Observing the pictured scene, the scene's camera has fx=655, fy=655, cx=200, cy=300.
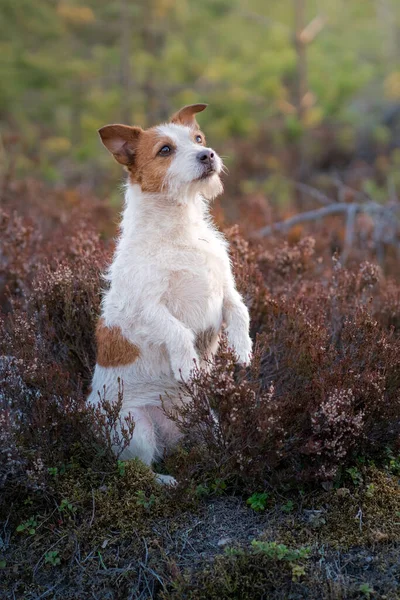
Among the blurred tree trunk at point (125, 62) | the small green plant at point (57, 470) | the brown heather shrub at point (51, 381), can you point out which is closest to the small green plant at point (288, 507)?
the brown heather shrub at point (51, 381)

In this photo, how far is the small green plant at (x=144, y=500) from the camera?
343cm

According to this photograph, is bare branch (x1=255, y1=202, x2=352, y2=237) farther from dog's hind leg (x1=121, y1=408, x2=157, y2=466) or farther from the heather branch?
dog's hind leg (x1=121, y1=408, x2=157, y2=466)

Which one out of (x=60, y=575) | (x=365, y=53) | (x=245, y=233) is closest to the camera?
(x=60, y=575)

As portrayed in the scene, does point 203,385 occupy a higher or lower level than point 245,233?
lower

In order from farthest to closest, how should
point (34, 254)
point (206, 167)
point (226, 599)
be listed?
point (34, 254) < point (206, 167) < point (226, 599)

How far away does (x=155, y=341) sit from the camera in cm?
363

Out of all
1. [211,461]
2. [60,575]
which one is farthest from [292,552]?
[60,575]

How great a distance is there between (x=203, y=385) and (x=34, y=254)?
9.37 feet

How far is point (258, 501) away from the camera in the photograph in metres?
3.45

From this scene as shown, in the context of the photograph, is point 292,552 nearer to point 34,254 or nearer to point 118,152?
point 118,152

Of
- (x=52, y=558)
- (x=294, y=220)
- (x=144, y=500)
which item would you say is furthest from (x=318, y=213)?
(x=52, y=558)

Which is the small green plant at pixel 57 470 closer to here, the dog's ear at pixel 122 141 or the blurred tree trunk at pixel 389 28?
the dog's ear at pixel 122 141

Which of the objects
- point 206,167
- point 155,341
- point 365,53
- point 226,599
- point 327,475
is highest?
point 365,53

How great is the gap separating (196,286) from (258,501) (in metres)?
1.22
